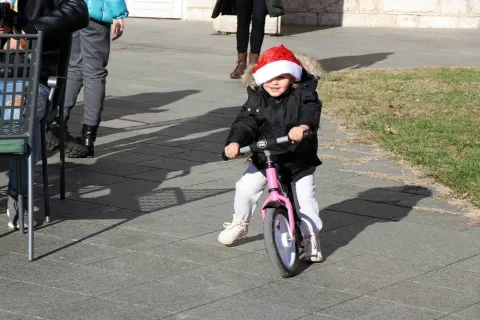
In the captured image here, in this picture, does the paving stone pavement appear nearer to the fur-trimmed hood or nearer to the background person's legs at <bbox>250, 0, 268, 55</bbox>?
the fur-trimmed hood

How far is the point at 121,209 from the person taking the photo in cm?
642

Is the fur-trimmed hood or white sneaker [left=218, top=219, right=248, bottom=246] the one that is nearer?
the fur-trimmed hood

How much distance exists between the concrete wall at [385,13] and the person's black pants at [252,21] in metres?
8.74

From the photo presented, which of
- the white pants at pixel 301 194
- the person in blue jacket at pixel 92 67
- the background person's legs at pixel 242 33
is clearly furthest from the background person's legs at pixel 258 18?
the white pants at pixel 301 194

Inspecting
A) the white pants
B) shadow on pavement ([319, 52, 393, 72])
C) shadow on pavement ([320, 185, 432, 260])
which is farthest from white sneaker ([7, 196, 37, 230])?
shadow on pavement ([319, 52, 393, 72])

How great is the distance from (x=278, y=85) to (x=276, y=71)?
9 centimetres

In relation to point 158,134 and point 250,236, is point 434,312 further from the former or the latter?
point 158,134

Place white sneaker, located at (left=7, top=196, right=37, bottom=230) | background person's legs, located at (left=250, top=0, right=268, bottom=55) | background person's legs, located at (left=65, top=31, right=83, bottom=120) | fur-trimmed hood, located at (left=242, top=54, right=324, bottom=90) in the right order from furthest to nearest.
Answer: background person's legs, located at (left=250, top=0, right=268, bottom=55) → background person's legs, located at (left=65, top=31, right=83, bottom=120) → white sneaker, located at (left=7, top=196, right=37, bottom=230) → fur-trimmed hood, located at (left=242, top=54, right=324, bottom=90)

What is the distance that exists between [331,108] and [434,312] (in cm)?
630

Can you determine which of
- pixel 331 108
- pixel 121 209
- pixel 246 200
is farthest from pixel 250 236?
pixel 331 108

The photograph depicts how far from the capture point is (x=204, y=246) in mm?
5684

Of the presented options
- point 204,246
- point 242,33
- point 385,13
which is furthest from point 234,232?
point 385,13

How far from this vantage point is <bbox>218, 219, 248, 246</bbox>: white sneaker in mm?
5598

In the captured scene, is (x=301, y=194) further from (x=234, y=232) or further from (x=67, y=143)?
(x=67, y=143)
